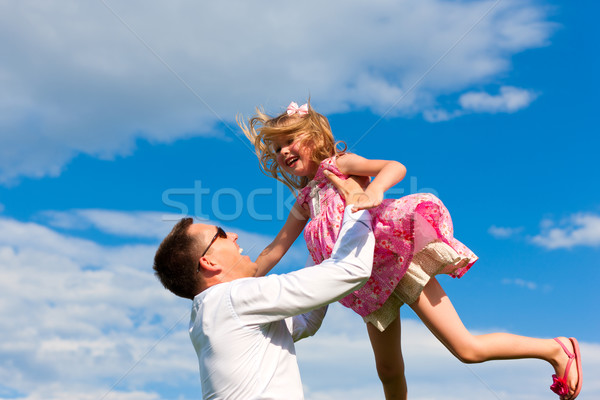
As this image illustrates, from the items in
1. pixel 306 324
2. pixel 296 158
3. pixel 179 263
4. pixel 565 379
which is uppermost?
pixel 296 158

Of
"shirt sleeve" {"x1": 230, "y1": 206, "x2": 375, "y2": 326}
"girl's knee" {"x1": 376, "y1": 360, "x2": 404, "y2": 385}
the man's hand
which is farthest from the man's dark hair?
"girl's knee" {"x1": 376, "y1": 360, "x2": 404, "y2": 385}

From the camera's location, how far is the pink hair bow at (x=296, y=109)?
191 inches

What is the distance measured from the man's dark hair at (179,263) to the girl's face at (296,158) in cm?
134

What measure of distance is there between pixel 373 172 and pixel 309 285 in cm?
133

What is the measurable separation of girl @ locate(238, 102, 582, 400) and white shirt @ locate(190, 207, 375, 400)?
0.37m

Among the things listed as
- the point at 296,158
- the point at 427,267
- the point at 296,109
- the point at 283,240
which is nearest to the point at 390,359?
the point at 427,267

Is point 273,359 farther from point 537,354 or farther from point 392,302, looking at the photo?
point 537,354

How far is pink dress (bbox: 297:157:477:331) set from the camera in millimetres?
3686

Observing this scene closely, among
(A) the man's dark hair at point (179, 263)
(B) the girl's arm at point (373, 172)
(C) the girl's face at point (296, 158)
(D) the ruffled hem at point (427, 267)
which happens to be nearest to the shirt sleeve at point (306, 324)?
(D) the ruffled hem at point (427, 267)

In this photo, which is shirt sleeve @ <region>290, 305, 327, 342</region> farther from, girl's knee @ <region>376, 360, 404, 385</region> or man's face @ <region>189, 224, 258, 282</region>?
girl's knee @ <region>376, 360, 404, 385</region>

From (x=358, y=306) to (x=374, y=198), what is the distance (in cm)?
112

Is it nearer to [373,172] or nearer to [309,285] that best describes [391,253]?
[373,172]

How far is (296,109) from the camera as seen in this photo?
4.92m

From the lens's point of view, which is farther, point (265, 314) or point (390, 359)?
point (390, 359)
